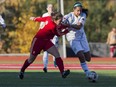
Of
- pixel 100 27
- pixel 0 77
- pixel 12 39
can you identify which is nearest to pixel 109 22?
pixel 100 27

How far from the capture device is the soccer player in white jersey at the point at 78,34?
46.5ft

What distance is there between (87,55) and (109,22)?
47156mm

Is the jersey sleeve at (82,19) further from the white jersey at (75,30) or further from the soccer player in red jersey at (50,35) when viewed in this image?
the soccer player in red jersey at (50,35)

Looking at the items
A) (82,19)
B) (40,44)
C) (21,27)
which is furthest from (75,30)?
(21,27)

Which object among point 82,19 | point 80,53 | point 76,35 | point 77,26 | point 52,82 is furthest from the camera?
point 76,35

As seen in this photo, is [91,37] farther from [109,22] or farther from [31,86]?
[31,86]

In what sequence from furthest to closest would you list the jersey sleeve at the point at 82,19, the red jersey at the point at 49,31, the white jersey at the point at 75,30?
the white jersey at the point at 75,30, the jersey sleeve at the point at 82,19, the red jersey at the point at 49,31

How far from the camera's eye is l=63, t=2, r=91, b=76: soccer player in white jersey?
1418cm

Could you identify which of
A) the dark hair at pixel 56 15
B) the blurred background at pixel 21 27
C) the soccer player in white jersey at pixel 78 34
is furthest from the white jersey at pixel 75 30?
the blurred background at pixel 21 27

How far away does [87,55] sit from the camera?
1459 cm

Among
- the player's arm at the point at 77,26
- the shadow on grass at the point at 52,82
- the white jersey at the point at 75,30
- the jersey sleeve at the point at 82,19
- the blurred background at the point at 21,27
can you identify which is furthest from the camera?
the blurred background at the point at 21,27

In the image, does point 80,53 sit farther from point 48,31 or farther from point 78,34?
point 48,31

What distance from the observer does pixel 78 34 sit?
1446cm

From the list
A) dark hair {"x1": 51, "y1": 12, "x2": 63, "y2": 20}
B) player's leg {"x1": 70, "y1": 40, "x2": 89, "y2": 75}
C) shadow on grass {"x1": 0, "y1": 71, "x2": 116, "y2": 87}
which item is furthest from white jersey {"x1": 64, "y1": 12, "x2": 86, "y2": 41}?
shadow on grass {"x1": 0, "y1": 71, "x2": 116, "y2": 87}
